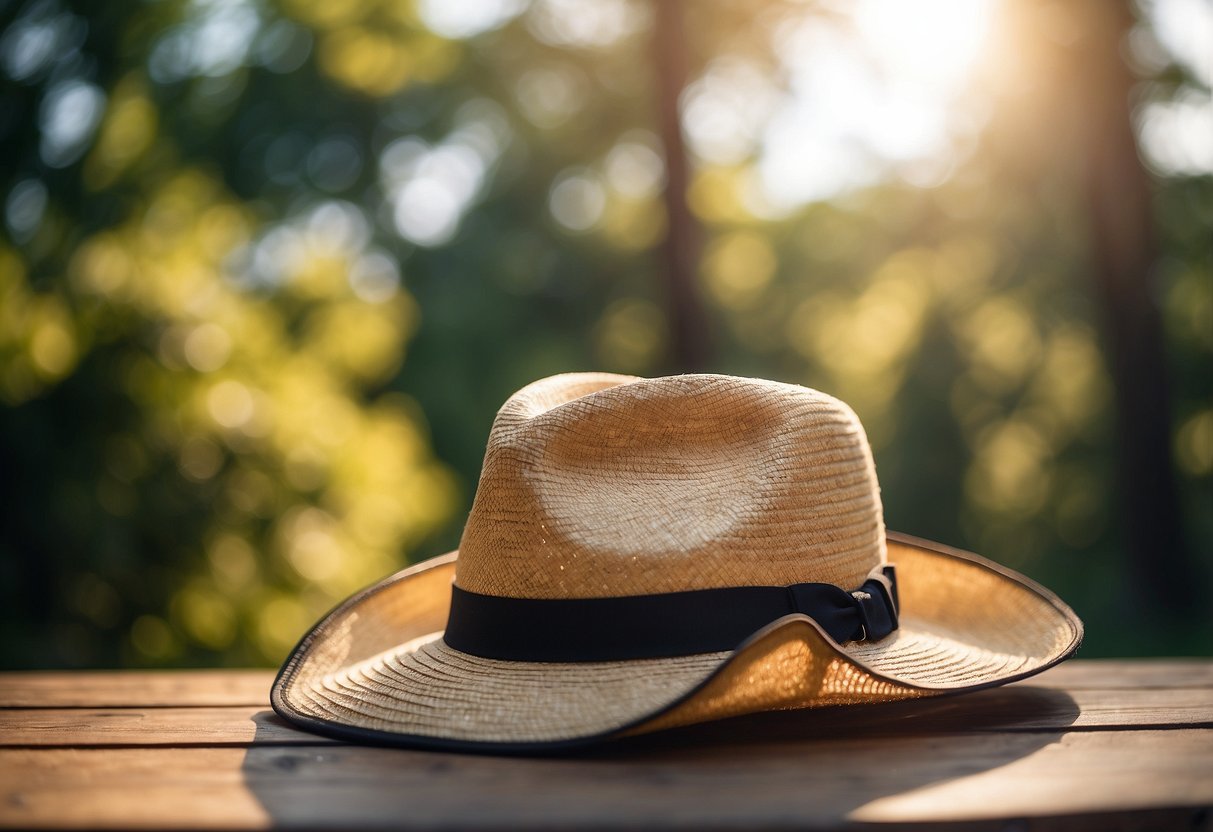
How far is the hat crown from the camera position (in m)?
1.46

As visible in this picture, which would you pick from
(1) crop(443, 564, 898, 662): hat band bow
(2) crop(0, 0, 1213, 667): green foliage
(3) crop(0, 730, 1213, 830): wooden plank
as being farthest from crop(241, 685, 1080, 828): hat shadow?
(2) crop(0, 0, 1213, 667): green foliage

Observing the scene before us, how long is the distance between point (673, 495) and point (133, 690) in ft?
4.02

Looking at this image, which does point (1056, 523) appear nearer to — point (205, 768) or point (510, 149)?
point (510, 149)

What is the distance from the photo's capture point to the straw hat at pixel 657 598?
1361 mm

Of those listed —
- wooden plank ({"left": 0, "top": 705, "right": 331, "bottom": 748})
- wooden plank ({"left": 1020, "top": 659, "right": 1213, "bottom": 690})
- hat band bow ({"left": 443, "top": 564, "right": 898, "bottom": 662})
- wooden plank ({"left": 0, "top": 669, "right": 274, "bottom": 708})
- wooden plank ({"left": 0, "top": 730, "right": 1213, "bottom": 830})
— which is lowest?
wooden plank ({"left": 1020, "top": 659, "right": 1213, "bottom": 690})

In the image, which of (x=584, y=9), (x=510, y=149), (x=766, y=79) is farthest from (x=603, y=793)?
(x=510, y=149)

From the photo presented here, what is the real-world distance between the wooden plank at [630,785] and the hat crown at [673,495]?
27 cm

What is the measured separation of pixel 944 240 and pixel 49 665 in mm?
11922

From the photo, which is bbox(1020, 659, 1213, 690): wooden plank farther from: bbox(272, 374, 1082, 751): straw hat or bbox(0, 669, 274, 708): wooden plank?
bbox(0, 669, 274, 708): wooden plank

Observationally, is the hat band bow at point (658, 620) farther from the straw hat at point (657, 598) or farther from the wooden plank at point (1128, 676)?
the wooden plank at point (1128, 676)

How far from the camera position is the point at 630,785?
1.25m

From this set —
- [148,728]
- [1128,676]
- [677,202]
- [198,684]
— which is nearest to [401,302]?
[677,202]

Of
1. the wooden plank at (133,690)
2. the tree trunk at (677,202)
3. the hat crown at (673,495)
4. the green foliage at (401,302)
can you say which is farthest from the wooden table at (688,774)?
the tree trunk at (677,202)

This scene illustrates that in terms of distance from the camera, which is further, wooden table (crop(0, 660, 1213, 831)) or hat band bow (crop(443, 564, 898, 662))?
hat band bow (crop(443, 564, 898, 662))
